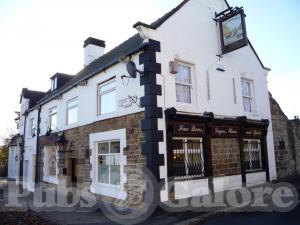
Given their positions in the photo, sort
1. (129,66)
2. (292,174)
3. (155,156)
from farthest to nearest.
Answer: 1. (292,174)
2. (129,66)
3. (155,156)

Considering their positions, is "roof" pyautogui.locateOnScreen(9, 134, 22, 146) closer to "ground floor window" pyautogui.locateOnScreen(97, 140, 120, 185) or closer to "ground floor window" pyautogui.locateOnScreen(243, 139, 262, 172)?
"ground floor window" pyautogui.locateOnScreen(97, 140, 120, 185)

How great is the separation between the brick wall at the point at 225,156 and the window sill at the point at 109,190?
355 centimetres

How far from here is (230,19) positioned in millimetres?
11031

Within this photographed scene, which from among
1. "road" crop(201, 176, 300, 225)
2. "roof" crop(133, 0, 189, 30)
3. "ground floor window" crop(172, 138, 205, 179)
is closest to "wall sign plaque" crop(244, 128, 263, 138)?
"ground floor window" crop(172, 138, 205, 179)

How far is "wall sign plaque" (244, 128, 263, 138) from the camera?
461 inches

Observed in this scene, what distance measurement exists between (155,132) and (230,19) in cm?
617

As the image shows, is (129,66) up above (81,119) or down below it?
above

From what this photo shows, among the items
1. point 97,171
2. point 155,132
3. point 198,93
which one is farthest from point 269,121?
point 97,171

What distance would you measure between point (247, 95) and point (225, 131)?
295 centimetres

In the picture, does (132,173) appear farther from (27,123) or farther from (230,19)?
(27,123)

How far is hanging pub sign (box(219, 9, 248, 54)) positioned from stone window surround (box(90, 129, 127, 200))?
5.65 metres

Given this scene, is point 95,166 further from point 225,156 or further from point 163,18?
point 163,18

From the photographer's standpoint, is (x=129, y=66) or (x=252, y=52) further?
(x=252, y=52)

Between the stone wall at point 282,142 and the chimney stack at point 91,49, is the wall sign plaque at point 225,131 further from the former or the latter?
the chimney stack at point 91,49
